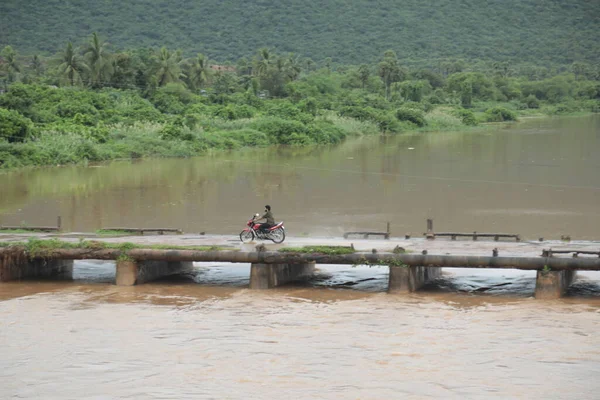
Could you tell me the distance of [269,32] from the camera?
193 metres

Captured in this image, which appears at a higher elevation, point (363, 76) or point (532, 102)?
point (363, 76)

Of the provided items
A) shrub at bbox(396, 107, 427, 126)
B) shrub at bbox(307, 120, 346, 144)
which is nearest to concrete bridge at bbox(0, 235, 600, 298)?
shrub at bbox(307, 120, 346, 144)

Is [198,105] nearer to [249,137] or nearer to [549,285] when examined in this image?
[249,137]

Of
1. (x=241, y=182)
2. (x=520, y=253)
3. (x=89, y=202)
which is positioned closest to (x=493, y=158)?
(x=241, y=182)

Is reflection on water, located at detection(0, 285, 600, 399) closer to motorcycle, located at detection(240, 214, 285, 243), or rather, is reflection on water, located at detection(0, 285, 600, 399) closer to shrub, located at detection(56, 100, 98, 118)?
motorcycle, located at detection(240, 214, 285, 243)

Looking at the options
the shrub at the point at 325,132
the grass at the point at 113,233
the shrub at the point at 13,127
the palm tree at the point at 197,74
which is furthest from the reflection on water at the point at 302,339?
the palm tree at the point at 197,74

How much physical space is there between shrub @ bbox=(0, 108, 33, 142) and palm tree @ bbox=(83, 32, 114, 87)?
25.0 metres

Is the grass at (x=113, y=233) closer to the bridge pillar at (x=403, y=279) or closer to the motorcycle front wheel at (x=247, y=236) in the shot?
the motorcycle front wheel at (x=247, y=236)

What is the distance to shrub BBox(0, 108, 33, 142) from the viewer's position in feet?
163

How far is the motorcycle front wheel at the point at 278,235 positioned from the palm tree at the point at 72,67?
55.4 metres

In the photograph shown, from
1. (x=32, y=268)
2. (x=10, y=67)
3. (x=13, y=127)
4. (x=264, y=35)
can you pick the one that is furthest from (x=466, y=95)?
(x=264, y=35)

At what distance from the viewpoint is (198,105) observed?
71.9 meters

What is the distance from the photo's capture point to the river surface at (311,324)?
1463 cm

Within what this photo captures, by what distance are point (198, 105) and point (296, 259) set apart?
2096 inches
